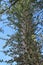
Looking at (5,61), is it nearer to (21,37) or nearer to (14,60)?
(14,60)

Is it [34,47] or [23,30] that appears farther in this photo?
[23,30]

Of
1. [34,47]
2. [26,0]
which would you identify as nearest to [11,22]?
[34,47]

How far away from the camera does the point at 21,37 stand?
2644 centimetres

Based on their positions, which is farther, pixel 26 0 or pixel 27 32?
pixel 27 32

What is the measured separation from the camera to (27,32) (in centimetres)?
2466

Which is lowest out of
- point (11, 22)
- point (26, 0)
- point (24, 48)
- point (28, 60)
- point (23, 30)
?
point (26, 0)

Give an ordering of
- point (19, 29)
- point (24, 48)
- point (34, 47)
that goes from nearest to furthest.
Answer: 1. point (34, 47)
2. point (24, 48)
3. point (19, 29)

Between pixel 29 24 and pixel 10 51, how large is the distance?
349 centimetres

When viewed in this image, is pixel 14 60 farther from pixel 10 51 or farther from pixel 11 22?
pixel 11 22

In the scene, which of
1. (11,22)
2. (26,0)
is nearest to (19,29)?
(11,22)

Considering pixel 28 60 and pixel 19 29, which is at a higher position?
pixel 19 29

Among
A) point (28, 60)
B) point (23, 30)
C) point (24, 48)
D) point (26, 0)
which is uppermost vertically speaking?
point (23, 30)

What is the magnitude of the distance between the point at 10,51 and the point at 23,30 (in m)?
2.61

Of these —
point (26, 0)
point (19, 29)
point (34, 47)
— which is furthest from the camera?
point (19, 29)
